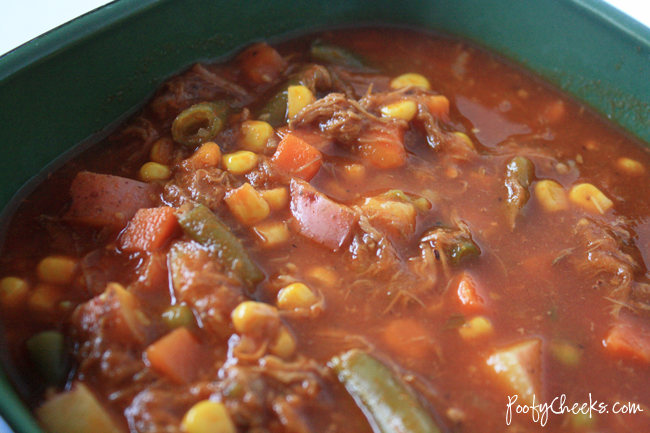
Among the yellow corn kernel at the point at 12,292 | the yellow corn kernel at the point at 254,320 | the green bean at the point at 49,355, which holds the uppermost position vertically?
the yellow corn kernel at the point at 12,292

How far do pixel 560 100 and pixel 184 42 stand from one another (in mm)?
2827

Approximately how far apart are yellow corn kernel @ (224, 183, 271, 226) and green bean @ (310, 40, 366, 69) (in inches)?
61.9

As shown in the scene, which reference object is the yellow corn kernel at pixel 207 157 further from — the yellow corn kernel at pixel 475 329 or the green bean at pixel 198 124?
the yellow corn kernel at pixel 475 329

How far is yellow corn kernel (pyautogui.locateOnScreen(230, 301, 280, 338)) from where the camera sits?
2.86 meters

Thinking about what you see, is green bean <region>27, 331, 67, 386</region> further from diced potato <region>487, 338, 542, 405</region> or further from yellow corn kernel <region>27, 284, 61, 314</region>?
diced potato <region>487, 338, 542, 405</region>

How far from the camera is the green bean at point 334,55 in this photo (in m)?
4.54

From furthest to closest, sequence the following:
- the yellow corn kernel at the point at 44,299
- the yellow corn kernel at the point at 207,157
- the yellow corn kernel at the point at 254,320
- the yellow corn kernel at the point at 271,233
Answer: the yellow corn kernel at the point at 207,157
the yellow corn kernel at the point at 271,233
the yellow corn kernel at the point at 44,299
the yellow corn kernel at the point at 254,320

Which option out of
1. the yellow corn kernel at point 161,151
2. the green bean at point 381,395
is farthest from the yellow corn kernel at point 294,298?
the yellow corn kernel at point 161,151

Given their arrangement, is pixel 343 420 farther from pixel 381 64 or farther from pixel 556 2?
pixel 556 2

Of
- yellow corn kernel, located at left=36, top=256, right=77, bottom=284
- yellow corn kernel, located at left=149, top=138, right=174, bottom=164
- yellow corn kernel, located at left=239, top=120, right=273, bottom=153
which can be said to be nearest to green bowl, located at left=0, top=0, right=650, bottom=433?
yellow corn kernel, located at left=149, top=138, right=174, bottom=164

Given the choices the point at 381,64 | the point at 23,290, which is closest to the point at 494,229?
the point at 381,64

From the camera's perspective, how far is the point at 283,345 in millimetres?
2885

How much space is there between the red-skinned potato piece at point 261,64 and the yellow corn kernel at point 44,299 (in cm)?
208

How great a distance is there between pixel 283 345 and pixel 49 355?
43.1 inches
